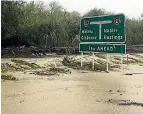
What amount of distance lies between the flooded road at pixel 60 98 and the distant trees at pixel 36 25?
60.6 ft

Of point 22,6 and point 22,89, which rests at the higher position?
point 22,6

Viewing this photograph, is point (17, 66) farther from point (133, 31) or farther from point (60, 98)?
point (133, 31)

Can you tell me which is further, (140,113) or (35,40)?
(35,40)

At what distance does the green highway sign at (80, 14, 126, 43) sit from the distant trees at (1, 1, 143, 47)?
11.4 metres

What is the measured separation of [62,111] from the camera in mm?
8047

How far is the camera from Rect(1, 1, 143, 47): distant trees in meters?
31.5

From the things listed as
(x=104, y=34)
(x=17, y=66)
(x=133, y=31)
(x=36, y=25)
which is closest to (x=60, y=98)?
(x=17, y=66)

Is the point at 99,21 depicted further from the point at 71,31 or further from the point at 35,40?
the point at 71,31

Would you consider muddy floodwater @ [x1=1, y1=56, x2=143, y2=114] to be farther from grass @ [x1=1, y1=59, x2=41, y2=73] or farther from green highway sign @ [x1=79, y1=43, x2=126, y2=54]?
green highway sign @ [x1=79, y1=43, x2=126, y2=54]

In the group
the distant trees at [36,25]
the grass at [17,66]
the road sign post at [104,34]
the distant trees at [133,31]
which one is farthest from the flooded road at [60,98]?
the distant trees at [133,31]

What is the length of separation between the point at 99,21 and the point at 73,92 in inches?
349

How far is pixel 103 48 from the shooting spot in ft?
63.8

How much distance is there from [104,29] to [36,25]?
16.3 metres

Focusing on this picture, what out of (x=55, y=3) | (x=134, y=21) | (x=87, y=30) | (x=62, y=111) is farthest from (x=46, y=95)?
(x=134, y=21)
